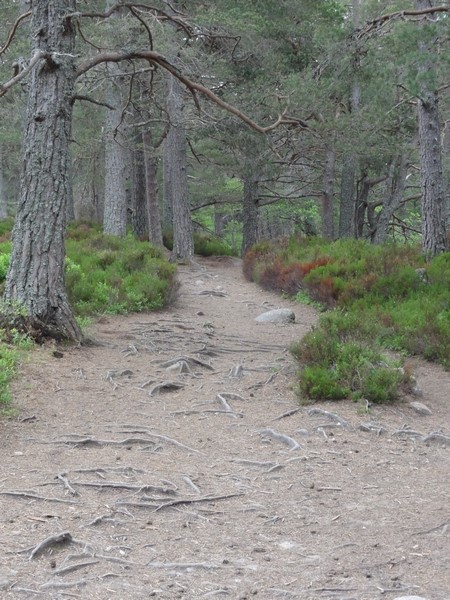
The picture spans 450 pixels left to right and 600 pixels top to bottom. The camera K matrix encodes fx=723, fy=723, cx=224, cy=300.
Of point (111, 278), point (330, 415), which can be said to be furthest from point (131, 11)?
point (330, 415)

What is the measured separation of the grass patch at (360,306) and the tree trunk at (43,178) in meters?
3.10

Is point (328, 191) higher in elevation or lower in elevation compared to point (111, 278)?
higher

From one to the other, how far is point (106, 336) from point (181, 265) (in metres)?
9.39

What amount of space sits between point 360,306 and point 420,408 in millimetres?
4421

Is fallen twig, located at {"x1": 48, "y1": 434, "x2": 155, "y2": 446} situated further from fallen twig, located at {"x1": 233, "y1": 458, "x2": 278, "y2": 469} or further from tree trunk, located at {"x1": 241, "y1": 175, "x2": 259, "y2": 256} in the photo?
tree trunk, located at {"x1": 241, "y1": 175, "x2": 259, "y2": 256}

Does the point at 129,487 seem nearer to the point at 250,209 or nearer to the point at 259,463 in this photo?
the point at 259,463

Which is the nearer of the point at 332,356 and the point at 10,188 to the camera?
the point at 332,356

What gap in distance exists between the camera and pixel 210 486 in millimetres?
5207

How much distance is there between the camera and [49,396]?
7.09 m

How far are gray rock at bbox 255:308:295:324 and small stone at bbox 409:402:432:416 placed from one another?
4.70 metres

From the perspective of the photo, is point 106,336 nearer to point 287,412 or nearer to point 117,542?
point 287,412

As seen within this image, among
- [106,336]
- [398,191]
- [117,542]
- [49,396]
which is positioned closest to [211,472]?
[117,542]

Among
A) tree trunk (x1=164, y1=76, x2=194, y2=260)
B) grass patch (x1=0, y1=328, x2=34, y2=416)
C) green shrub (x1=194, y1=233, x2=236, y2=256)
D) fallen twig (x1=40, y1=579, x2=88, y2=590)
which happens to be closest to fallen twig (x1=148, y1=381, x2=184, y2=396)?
grass patch (x1=0, y1=328, x2=34, y2=416)

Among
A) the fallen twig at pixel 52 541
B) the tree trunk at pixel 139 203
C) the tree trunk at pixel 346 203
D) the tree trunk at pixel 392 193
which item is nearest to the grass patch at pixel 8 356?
the fallen twig at pixel 52 541
